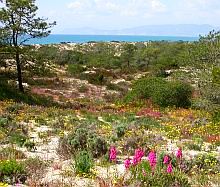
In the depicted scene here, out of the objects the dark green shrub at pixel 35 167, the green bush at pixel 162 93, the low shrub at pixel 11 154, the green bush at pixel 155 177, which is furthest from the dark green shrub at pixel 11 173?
the green bush at pixel 162 93

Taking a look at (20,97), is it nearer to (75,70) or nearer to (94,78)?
(94,78)

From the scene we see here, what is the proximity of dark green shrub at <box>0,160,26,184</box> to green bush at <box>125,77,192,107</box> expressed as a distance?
2610cm

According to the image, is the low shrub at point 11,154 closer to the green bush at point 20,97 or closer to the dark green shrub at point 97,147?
the dark green shrub at point 97,147

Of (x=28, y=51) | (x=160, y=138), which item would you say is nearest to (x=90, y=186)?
(x=160, y=138)

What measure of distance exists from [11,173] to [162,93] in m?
26.5

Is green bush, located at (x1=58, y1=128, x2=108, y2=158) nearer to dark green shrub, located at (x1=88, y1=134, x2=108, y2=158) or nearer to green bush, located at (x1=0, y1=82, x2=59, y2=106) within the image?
dark green shrub, located at (x1=88, y1=134, x2=108, y2=158)

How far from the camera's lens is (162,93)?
114 feet

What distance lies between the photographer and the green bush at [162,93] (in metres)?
A: 34.6

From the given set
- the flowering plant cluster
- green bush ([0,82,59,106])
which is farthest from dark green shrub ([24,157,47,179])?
green bush ([0,82,59,106])

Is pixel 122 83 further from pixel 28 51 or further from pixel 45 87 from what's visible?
pixel 28 51

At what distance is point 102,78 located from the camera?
5650cm

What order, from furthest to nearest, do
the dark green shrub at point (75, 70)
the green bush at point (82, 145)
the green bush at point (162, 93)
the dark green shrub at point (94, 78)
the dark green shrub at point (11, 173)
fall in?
Answer: the dark green shrub at point (75, 70) < the dark green shrub at point (94, 78) < the green bush at point (162, 93) < the green bush at point (82, 145) < the dark green shrub at point (11, 173)

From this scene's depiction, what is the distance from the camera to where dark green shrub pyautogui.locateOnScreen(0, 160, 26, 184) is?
344 inches

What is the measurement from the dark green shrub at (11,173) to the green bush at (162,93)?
26.1m
